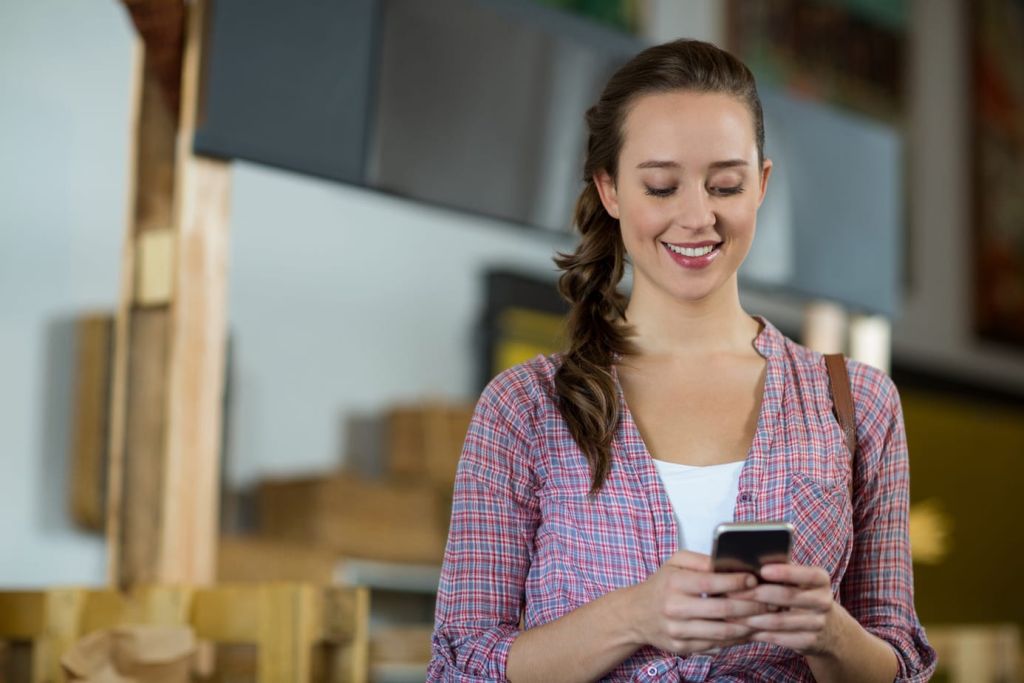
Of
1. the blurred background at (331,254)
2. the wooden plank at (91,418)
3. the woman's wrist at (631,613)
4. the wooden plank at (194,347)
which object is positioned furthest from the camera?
the wooden plank at (91,418)

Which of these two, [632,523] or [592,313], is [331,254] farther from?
[632,523]

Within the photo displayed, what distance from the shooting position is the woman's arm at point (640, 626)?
4.76 feet

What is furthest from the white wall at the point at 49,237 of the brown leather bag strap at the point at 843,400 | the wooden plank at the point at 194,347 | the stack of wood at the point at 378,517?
the brown leather bag strap at the point at 843,400

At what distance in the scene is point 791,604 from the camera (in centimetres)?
146

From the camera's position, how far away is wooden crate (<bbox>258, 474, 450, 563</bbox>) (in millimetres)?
5047

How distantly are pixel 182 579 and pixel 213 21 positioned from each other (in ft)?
3.85

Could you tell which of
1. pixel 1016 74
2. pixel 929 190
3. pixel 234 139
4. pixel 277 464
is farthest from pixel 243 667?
pixel 1016 74

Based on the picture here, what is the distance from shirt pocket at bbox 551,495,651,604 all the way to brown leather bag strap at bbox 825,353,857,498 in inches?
11.5

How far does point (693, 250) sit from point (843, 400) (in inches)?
11.1

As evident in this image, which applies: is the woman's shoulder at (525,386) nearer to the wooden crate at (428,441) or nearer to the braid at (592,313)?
the braid at (592,313)

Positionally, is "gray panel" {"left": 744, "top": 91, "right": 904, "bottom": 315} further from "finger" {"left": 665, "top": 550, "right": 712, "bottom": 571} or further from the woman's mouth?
"finger" {"left": 665, "top": 550, "right": 712, "bottom": 571}

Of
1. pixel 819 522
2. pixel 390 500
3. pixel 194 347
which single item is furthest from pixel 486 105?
pixel 390 500

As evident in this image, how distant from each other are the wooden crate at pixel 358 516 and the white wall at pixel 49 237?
0.68 m

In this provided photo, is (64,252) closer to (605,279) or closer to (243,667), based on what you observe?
(243,667)
